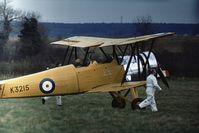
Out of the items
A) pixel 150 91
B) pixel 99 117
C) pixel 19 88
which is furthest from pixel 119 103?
pixel 19 88

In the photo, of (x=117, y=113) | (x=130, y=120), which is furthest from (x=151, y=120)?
(x=117, y=113)

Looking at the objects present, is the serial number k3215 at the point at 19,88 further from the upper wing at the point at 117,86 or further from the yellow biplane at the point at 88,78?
the upper wing at the point at 117,86

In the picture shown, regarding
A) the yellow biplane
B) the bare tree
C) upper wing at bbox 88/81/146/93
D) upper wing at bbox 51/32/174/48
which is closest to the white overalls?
the yellow biplane

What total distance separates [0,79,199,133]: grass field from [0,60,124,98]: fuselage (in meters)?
0.22

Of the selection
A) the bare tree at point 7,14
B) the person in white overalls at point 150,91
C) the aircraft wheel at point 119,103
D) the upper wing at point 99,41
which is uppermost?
the bare tree at point 7,14

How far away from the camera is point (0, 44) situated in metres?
4.96

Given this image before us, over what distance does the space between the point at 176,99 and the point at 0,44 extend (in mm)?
3607

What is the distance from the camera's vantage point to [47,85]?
6488mm

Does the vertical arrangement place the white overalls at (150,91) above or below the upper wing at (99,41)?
below

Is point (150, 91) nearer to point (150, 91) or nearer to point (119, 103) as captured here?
point (150, 91)

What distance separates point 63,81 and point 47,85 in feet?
0.84

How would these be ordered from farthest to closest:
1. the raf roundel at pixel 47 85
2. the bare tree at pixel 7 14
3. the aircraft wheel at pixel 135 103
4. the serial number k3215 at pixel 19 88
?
the aircraft wheel at pixel 135 103
the raf roundel at pixel 47 85
the serial number k3215 at pixel 19 88
the bare tree at pixel 7 14

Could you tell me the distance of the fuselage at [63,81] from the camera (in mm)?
6113

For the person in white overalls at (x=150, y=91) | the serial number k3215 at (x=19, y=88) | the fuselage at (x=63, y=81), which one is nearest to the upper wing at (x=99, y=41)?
the fuselage at (x=63, y=81)
